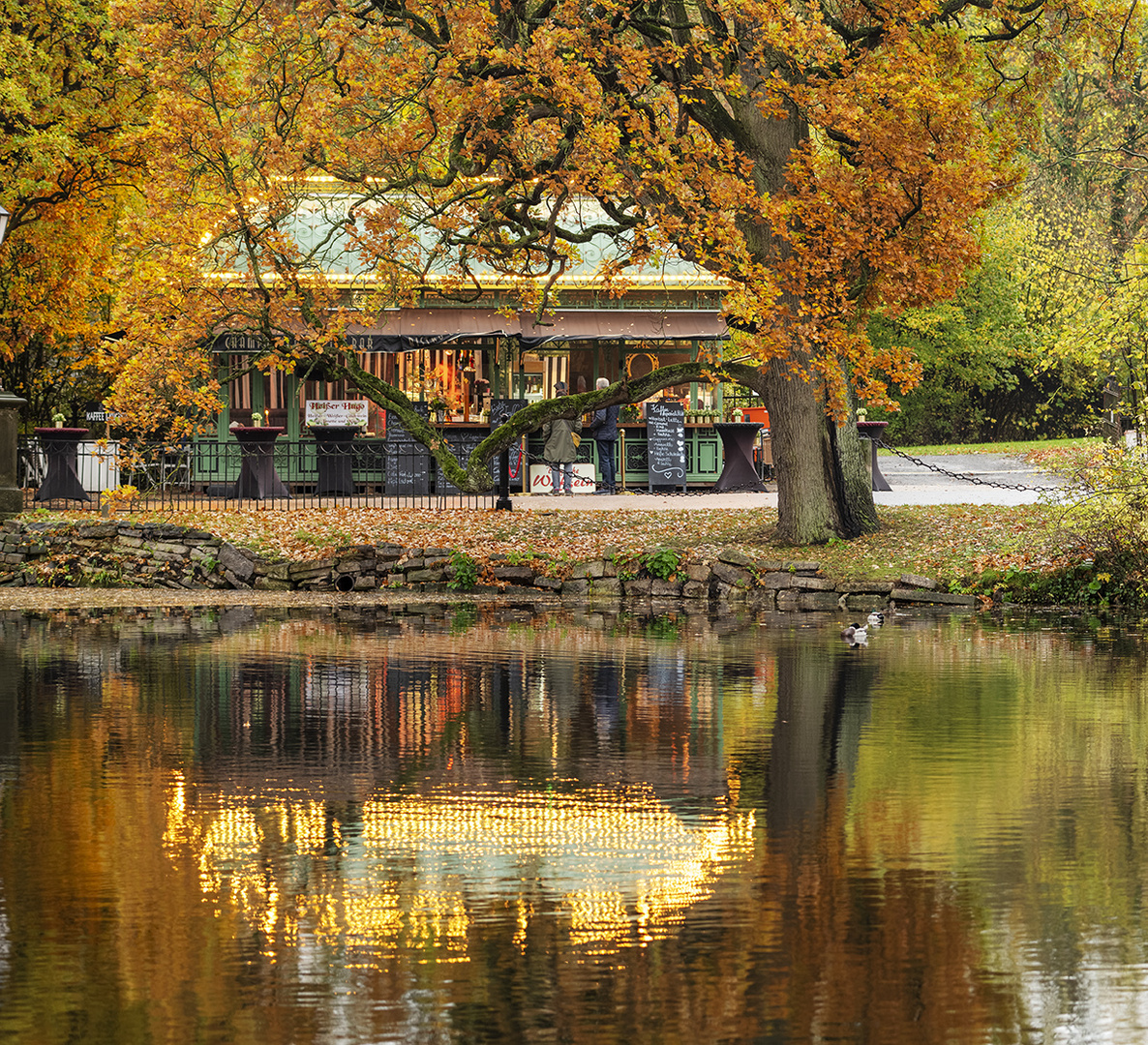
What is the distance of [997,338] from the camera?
50375mm

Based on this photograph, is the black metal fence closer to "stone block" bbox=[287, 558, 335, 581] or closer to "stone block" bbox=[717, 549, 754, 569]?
"stone block" bbox=[287, 558, 335, 581]

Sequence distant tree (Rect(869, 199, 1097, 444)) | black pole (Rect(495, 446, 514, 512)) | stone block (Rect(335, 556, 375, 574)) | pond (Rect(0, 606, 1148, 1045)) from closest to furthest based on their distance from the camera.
A: pond (Rect(0, 606, 1148, 1045)), stone block (Rect(335, 556, 375, 574)), black pole (Rect(495, 446, 514, 512)), distant tree (Rect(869, 199, 1097, 444))

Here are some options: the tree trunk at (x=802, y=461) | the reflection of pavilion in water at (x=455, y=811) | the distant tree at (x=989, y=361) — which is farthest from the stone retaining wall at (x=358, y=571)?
the distant tree at (x=989, y=361)

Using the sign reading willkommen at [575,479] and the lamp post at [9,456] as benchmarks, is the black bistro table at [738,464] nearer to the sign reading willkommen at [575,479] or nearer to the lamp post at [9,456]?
the sign reading willkommen at [575,479]

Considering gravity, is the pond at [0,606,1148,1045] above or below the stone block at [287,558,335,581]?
below

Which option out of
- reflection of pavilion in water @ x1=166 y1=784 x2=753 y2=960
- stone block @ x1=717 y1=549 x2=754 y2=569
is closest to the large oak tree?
stone block @ x1=717 y1=549 x2=754 y2=569

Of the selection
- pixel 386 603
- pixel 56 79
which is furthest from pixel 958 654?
pixel 56 79

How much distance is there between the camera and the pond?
5.55 meters

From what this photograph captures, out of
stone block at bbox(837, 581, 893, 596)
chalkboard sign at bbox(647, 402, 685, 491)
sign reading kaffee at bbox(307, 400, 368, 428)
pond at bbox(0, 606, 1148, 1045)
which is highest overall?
sign reading kaffee at bbox(307, 400, 368, 428)

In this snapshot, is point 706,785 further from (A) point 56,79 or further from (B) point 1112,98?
(B) point 1112,98

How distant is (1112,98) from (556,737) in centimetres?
4569

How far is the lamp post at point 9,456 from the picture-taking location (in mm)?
23438

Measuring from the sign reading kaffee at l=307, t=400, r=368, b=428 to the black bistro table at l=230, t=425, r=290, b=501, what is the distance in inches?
77.9

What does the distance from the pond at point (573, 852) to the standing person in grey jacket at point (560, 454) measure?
18.6m
